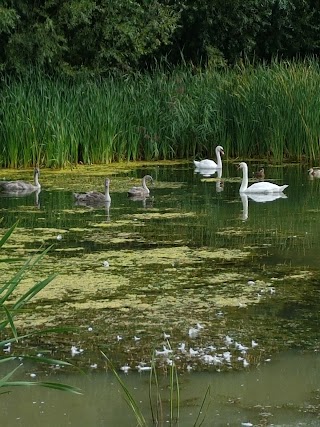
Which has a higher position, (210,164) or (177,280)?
(210,164)

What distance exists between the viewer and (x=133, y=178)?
1420 centimetres

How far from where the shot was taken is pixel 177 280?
7527 mm

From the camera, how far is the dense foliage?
728 inches

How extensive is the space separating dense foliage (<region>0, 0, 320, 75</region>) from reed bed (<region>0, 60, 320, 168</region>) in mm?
1327

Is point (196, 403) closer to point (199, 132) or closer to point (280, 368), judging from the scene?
point (280, 368)

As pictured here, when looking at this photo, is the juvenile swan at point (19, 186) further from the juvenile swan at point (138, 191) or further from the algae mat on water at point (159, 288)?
the algae mat on water at point (159, 288)

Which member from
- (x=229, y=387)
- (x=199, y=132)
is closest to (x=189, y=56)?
(x=199, y=132)

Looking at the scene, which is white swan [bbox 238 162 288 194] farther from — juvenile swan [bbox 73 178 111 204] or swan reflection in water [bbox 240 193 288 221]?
juvenile swan [bbox 73 178 111 204]

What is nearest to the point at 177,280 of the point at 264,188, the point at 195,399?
the point at 195,399

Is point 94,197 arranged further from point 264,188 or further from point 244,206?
point 264,188

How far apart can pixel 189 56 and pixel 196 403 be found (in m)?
19.5

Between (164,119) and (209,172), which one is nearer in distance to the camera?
(209,172)

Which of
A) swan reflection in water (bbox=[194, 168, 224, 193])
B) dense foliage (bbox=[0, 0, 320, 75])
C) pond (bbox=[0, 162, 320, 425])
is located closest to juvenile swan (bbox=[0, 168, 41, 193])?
pond (bbox=[0, 162, 320, 425])

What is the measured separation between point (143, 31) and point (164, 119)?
12.1 ft
